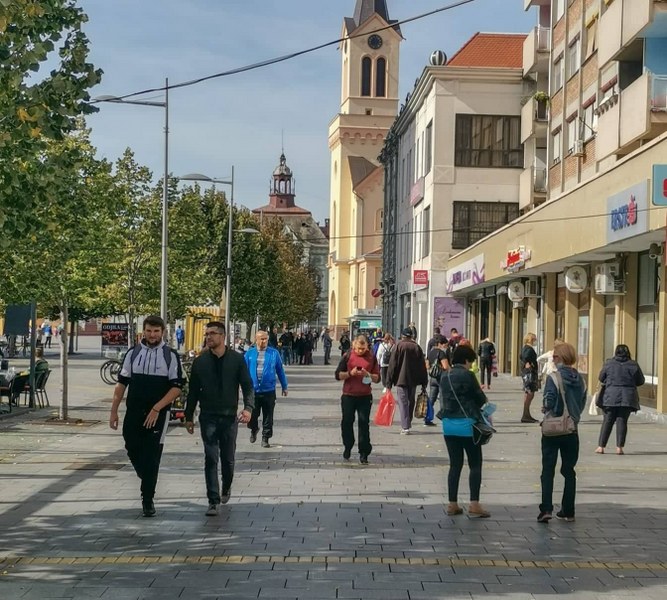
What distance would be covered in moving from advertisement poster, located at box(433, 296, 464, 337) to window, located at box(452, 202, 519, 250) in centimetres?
297

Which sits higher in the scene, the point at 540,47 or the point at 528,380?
the point at 540,47

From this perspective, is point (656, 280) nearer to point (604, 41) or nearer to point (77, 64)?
point (604, 41)

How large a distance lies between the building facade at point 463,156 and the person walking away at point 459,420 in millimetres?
40485

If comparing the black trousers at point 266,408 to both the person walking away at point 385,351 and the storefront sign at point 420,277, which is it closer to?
the person walking away at point 385,351

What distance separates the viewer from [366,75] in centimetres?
11081

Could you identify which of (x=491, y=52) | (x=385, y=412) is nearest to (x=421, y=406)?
(x=385, y=412)

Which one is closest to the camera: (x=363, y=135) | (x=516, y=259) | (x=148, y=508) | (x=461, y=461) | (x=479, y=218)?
(x=148, y=508)

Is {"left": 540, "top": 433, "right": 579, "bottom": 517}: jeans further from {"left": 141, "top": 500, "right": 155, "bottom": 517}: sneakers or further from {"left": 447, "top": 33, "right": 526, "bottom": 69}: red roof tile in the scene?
{"left": 447, "top": 33, "right": 526, "bottom": 69}: red roof tile

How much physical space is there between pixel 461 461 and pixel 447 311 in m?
43.3

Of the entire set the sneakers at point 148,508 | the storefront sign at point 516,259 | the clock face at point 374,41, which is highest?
the clock face at point 374,41

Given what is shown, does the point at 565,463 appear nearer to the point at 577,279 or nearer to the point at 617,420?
the point at 617,420

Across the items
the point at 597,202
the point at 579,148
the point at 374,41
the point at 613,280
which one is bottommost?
the point at 613,280

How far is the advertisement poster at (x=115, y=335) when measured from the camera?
42.6m

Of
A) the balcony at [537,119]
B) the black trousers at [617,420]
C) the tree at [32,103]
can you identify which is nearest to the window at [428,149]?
the balcony at [537,119]
